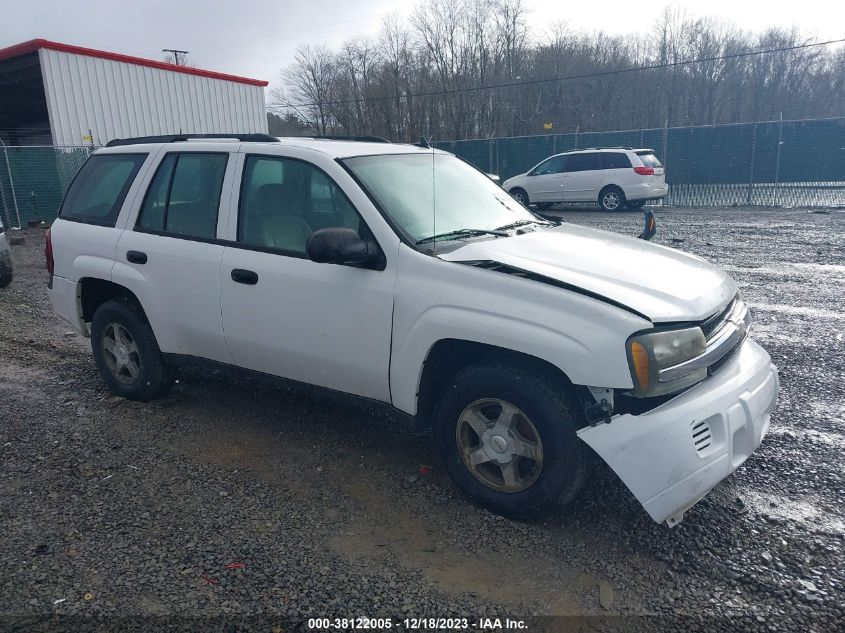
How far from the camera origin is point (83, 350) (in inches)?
263

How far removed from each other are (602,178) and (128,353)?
1571cm

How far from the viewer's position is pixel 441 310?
337 centimetres

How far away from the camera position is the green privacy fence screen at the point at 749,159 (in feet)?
65.7

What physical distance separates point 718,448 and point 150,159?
414 cm

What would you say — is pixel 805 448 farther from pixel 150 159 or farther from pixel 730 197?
pixel 730 197

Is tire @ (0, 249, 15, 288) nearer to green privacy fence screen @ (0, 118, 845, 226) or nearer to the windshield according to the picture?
the windshield

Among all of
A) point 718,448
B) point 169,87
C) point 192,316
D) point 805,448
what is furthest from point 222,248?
point 169,87

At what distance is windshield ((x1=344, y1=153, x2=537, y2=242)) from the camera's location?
383 cm

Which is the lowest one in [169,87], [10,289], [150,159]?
[10,289]

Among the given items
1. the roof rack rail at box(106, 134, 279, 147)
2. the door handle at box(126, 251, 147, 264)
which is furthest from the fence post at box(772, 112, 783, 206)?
the door handle at box(126, 251, 147, 264)

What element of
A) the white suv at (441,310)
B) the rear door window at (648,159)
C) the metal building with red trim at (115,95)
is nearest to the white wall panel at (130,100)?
the metal building with red trim at (115,95)

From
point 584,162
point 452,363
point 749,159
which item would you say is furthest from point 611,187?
point 452,363

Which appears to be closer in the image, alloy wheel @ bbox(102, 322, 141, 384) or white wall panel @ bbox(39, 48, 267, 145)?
alloy wheel @ bbox(102, 322, 141, 384)

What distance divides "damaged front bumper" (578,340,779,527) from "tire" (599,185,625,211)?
1612 cm
